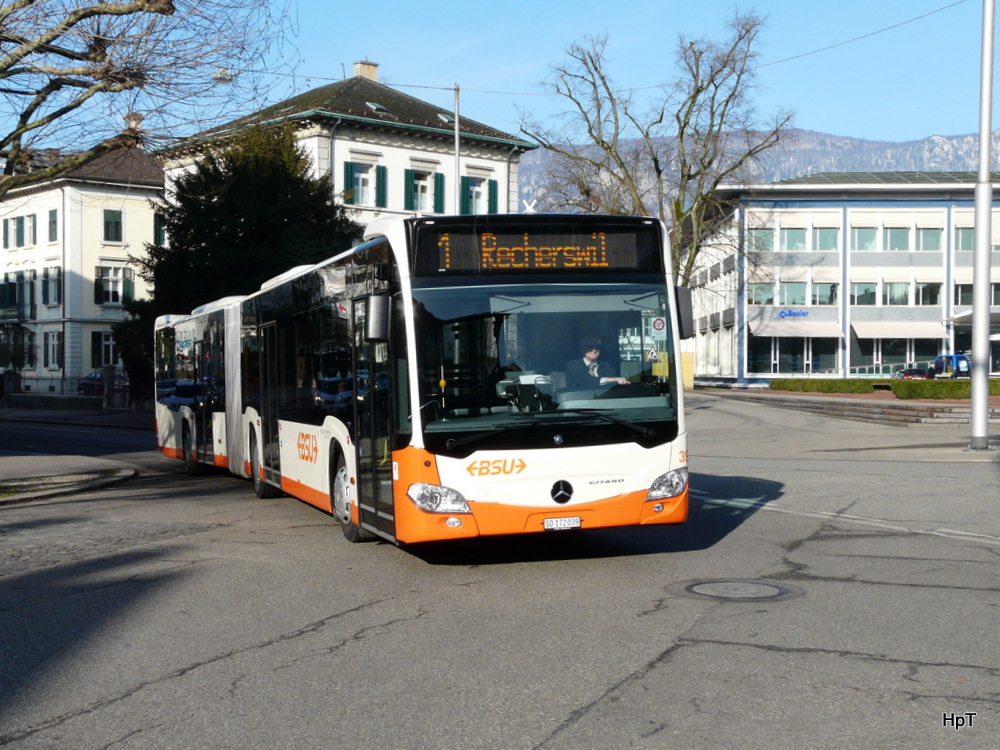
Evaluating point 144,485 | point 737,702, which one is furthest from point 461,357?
point 144,485

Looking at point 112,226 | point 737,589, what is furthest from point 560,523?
point 112,226

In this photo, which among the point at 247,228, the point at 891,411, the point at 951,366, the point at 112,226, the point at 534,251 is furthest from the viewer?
the point at 112,226

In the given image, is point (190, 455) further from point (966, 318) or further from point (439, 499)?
point (966, 318)

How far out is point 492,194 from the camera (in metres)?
57.3

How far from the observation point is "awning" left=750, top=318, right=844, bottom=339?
7038 cm

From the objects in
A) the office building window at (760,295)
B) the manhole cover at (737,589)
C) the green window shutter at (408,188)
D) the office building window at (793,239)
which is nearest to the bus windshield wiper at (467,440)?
the manhole cover at (737,589)

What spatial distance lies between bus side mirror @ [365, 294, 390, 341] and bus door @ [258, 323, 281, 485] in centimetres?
511

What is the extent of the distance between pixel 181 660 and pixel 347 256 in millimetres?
5205

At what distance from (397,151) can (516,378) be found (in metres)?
45.9

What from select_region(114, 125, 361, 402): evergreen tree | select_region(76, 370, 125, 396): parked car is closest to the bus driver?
select_region(114, 125, 361, 402): evergreen tree

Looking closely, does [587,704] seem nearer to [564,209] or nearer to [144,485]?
[144,485]

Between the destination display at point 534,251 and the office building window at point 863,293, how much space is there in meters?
63.8

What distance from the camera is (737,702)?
5625 mm

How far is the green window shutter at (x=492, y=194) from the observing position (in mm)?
57062
